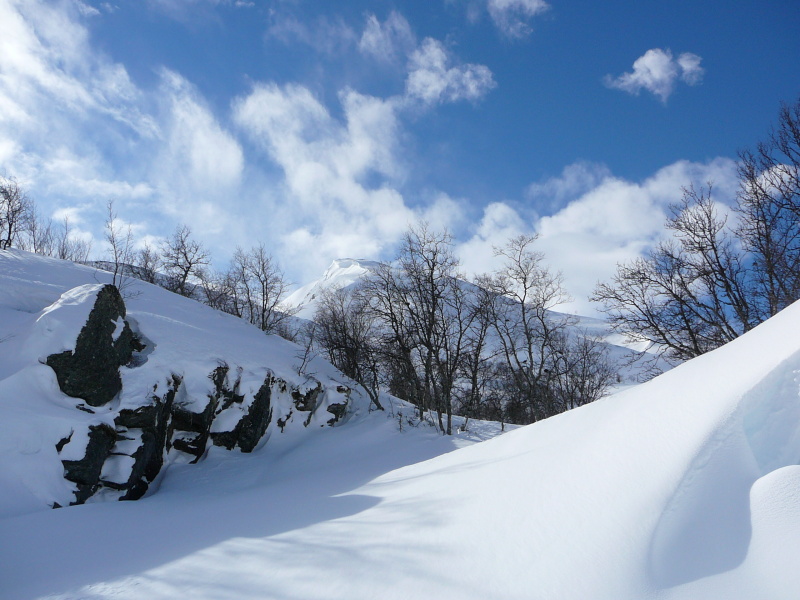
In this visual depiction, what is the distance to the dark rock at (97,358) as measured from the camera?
920 cm

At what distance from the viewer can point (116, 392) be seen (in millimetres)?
9867

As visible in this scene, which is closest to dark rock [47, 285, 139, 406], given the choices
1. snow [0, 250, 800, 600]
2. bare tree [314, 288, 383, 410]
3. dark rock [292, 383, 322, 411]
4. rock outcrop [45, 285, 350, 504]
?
rock outcrop [45, 285, 350, 504]

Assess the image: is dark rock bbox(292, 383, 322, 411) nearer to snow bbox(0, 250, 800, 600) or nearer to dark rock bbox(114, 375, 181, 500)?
dark rock bbox(114, 375, 181, 500)

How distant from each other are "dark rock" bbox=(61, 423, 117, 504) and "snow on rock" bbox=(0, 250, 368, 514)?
0.02 m

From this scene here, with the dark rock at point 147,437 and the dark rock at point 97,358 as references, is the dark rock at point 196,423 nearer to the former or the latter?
the dark rock at point 147,437

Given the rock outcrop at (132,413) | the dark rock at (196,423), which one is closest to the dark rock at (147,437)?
the rock outcrop at (132,413)

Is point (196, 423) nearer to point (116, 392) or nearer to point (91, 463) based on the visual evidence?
point (116, 392)

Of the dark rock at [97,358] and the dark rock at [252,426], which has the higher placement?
the dark rock at [97,358]

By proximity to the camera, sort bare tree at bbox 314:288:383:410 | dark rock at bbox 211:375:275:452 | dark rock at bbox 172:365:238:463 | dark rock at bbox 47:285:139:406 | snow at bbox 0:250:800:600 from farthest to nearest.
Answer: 1. bare tree at bbox 314:288:383:410
2. dark rock at bbox 211:375:275:452
3. dark rock at bbox 172:365:238:463
4. dark rock at bbox 47:285:139:406
5. snow at bbox 0:250:800:600

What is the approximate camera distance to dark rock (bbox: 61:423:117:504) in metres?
7.95

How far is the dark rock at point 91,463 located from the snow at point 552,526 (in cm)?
127

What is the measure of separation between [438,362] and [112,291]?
473 inches

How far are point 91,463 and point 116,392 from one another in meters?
2.01

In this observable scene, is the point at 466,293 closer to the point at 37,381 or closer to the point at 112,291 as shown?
the point at 112,291
